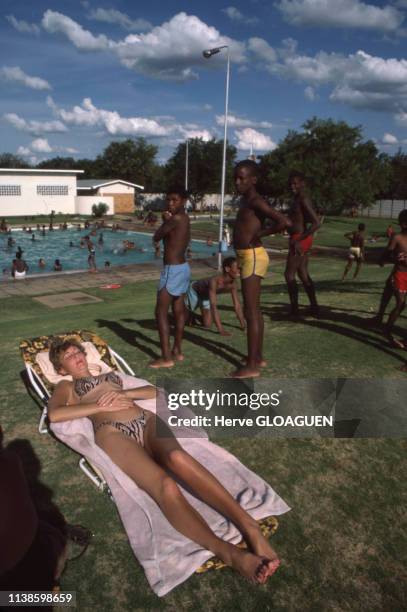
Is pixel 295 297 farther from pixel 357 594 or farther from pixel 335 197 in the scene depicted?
pixel 335 197

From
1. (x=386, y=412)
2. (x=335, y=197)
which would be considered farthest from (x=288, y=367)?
(x=335, y=197)

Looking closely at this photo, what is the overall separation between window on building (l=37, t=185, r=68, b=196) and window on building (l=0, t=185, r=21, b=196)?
2109 millimetres

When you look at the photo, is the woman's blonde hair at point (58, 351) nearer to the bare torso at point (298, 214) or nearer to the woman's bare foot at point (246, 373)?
the woman's bare foot at point (246, 373)

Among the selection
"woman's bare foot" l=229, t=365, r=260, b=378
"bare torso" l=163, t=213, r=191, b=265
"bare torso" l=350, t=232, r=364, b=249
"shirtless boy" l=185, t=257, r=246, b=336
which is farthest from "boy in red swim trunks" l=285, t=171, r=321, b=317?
"bare torso" l=350, t=232, r=364, b=249

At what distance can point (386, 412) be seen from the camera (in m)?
4.68

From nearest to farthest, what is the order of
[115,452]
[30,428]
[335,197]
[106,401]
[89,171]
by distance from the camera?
[115,452]
[106,401]
[30,428]
[335,197]
[89,171]

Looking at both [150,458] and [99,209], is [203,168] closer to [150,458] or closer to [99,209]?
[99,209]

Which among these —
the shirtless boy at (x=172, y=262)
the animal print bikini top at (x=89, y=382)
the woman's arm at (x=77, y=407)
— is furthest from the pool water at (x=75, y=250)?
the woman's arm at (x=77, y=407)

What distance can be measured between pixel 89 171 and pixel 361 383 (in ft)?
291

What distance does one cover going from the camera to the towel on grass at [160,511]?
2.82 metres

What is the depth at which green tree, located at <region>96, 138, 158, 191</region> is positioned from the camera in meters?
77.1

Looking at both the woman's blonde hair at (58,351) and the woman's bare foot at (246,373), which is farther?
the woman's bare foot at (246,373)

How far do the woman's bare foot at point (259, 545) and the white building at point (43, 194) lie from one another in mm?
49350

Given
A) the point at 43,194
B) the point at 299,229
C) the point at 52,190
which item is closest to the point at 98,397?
the point at 299,229
